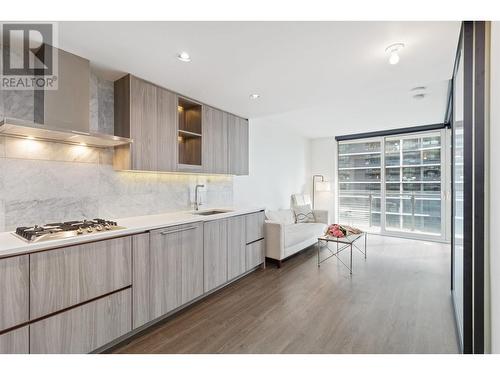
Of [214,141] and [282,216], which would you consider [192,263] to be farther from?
[282,216]

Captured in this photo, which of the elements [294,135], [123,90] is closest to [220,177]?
[123,90]

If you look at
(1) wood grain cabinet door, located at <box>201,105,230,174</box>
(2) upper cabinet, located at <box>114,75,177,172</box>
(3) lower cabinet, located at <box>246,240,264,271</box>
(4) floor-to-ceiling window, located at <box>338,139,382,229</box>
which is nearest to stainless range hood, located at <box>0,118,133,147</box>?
(2) upper cabinet, located at <box>114,75,177,172</box>

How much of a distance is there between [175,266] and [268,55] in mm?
2075

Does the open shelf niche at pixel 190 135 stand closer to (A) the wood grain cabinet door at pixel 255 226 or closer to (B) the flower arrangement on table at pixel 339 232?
(A) the wood grain cabinet door at pixel 255 226

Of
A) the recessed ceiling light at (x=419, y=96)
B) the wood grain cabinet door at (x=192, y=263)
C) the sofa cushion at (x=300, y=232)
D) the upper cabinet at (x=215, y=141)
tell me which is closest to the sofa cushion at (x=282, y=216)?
the sofa cushion at (x=300, y=232)

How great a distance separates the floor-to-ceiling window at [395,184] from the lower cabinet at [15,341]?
21.4ft

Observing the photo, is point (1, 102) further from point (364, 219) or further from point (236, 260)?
point (364, 219)

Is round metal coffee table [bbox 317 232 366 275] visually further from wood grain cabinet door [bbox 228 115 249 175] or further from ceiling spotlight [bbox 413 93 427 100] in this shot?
ceiling spotlight [bbox 413 93 427 100]

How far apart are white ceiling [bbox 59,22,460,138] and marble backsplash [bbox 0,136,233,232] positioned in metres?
0.85

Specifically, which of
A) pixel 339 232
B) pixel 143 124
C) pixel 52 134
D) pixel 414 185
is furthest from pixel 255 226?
pixel 414 185

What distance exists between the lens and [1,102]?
1753 millimetres

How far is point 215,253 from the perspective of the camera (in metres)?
2.71

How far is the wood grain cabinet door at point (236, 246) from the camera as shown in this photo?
292cm
